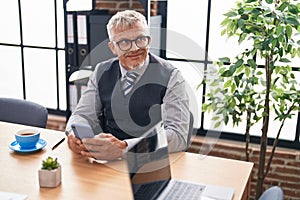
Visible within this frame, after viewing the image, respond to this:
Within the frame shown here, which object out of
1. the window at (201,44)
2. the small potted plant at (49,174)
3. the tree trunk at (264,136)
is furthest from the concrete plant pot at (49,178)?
the window at (201,44)

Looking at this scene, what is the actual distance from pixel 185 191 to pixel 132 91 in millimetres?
839

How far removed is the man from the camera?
82.7 inches

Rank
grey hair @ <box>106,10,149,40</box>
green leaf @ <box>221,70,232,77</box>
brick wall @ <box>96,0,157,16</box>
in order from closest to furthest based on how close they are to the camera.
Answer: grey hair @ <box>106,10,149,40</box>
green leaf @ <box>221,70,232,77</box>
brick wall @ <box>96,0,157,16</box>

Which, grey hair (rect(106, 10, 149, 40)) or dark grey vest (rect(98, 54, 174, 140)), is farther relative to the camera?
dark grey vest (rect(98, 54, 174, 140))

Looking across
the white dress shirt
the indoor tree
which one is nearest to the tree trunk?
the indoor tree

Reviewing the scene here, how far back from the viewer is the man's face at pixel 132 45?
210 cm

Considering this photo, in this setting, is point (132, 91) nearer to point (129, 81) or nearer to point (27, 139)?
point (129, 81)

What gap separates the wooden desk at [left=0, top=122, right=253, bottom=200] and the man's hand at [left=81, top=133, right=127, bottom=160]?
0.04m

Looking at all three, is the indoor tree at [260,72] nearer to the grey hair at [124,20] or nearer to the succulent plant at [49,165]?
the grey hair at [124,20]

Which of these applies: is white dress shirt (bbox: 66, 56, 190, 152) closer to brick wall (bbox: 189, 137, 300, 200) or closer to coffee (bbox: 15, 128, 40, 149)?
coffee (bbox: 15, 128, 40, 149)

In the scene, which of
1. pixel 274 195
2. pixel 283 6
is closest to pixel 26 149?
pixel 274 195

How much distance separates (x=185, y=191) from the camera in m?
1.57

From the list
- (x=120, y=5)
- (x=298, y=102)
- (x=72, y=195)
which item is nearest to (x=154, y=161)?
(x=72, y=195)

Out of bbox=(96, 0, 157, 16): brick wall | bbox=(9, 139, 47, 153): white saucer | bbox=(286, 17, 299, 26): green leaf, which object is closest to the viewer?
bbox=(9, 139, 47, 153): white saucer
